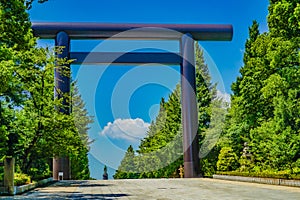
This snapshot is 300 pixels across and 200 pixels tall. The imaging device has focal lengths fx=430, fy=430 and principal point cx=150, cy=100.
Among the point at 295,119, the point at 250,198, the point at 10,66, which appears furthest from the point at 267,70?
the point at 10,66

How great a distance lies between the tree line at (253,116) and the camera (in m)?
18.2

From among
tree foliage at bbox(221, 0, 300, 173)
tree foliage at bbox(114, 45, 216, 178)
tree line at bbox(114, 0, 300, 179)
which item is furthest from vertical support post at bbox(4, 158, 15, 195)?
tree foliage at bbox(114, 45, 216, 178)

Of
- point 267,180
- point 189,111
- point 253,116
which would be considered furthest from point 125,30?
point 267,180

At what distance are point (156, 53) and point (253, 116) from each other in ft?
22.7

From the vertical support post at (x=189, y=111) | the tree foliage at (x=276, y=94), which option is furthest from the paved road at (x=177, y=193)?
the vertical support post at (x=189, y=111)

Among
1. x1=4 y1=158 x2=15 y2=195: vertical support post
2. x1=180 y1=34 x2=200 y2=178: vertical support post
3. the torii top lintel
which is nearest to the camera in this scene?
x1=4 y1=158 x2=15 y2=195: vertical support post

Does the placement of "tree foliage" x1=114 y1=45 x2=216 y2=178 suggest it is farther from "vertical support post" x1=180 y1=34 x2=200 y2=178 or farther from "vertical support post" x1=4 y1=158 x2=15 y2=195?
"vertical support post" x1=4 y1=158 x2=15 y2=195

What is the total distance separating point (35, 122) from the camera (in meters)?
18.1

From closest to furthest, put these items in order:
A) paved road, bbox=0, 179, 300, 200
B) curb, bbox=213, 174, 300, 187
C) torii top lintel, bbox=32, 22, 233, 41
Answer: paved road, bbox=0, 179, 300, 200 < curb, bbox=213, 174, 300, 187 < torii top lintel, bbox=32, 22, 233, 41

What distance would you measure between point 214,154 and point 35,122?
57.3ft

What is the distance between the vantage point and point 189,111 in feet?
87.2

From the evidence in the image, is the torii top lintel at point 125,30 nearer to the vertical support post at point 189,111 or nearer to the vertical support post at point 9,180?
the vertical support post at point 189,111

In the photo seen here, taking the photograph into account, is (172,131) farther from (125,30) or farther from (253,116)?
(125,30)

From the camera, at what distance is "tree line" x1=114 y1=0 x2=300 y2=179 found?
18188mm
